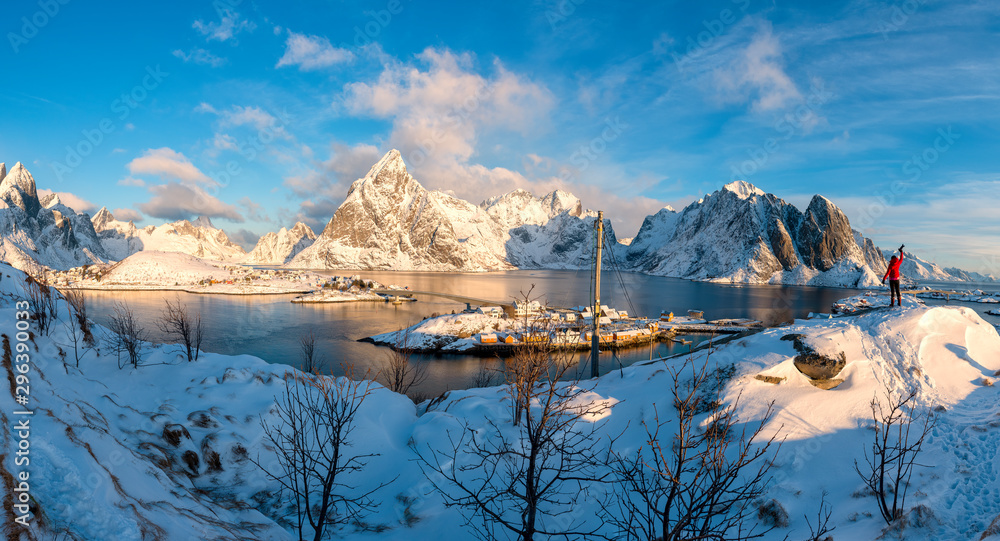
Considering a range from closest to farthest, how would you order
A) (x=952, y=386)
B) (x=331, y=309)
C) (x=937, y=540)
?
(x=937, y=540) → (x=952, y=386) → (x=331, y=309)

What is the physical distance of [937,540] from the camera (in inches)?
191

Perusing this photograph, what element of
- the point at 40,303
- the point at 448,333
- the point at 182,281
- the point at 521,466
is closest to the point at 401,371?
the point at 448,333

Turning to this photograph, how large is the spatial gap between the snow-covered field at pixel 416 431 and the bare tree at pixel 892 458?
0.18 m

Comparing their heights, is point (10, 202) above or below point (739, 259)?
above

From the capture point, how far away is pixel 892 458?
597 cm

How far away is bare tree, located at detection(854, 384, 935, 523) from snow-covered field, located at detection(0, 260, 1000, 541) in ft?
0.59

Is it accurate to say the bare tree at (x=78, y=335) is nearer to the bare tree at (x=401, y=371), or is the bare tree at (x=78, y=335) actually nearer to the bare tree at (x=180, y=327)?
the bare tree at (x=180, y=327)

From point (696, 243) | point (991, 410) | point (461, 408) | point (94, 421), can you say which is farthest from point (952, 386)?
point (696, 243)

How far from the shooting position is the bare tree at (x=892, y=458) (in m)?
5.13

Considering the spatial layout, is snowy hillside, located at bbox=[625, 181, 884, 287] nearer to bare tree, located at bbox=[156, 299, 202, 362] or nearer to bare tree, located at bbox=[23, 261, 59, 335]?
bare tree, located at bbox=[156, 299, 202, 362]

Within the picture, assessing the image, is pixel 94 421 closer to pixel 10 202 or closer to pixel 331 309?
pixel 331 309

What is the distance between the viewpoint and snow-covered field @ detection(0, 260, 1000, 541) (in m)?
4.58

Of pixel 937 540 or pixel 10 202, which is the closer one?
pixel 937 540

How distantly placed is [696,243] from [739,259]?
30228 millimetres
